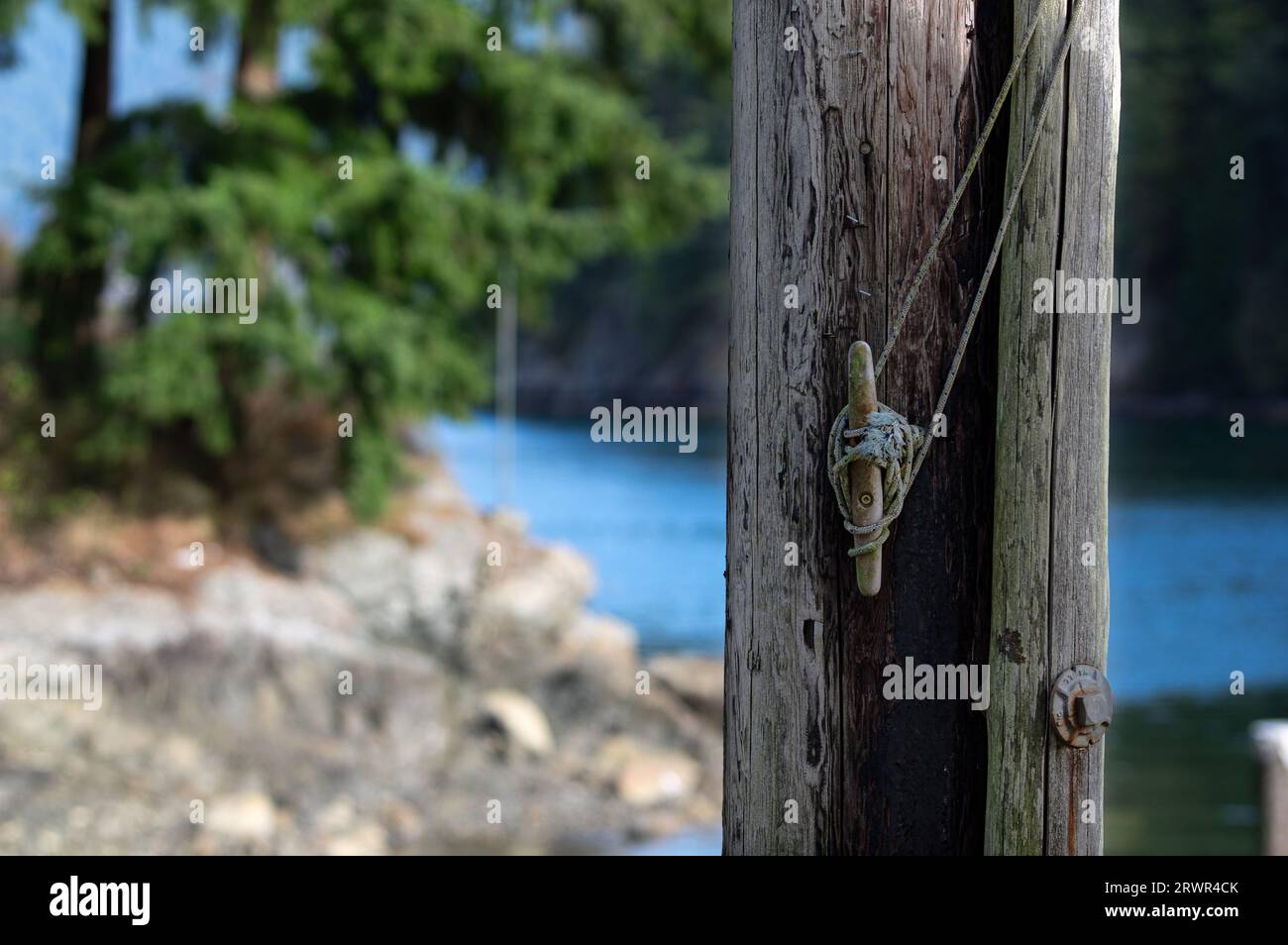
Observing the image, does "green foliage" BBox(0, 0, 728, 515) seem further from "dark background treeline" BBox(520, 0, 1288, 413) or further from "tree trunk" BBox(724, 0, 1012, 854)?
"dark background treeline" BBox(520, 0, 1288, 413)

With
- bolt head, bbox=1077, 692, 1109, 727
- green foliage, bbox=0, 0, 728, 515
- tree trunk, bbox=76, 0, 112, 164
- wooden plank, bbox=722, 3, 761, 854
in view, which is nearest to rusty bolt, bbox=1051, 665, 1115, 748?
bolt head, bbox=1077, 692, 1109, 727

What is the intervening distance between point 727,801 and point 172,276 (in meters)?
9.64

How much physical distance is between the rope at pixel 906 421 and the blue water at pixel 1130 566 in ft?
32.4

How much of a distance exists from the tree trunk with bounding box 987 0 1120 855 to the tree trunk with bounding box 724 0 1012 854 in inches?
1.7

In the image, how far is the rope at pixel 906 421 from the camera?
91.2 inches

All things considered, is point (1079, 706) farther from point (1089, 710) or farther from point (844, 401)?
point (844, 401)

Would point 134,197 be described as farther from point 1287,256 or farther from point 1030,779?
point 1287,256

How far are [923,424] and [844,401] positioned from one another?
143mm

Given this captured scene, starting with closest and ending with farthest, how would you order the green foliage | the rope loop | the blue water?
the rope loop → the green foliage → the blue water

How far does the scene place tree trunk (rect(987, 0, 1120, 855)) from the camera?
2412 millimetres

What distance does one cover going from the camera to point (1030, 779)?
2.41 m

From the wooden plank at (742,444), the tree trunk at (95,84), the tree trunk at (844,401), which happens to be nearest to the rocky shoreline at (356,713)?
the tree trunk at (95,84)

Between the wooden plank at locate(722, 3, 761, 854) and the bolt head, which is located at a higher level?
the wooden plank at locate(722, 3, 761, 854)

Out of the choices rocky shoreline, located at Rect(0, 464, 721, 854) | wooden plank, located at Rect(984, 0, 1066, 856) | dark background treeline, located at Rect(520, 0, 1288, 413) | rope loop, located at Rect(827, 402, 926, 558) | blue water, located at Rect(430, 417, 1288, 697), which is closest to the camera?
rope loop, located at Rect(827, 402, 926, 558)
